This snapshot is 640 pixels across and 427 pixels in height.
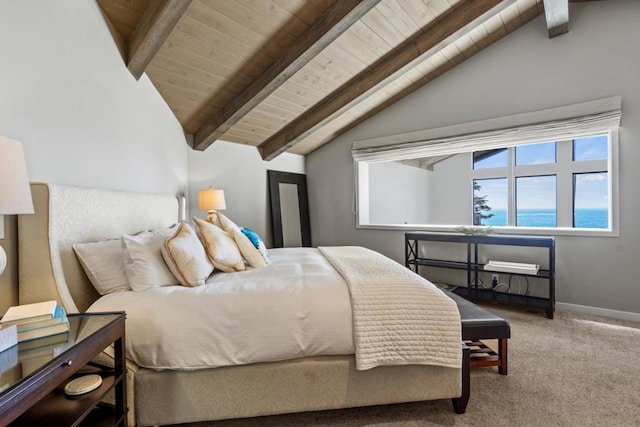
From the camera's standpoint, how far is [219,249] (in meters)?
1.92

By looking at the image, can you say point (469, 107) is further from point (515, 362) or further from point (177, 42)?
point (177, 42)

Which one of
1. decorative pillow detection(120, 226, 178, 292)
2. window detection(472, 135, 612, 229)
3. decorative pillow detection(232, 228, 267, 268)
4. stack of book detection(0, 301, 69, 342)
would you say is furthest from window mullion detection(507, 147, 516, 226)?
stack of book detection(0, 301, 69, 342)

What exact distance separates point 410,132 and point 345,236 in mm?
1789

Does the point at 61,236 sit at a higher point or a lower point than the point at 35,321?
higher

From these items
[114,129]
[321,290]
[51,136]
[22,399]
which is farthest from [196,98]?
[22,399]

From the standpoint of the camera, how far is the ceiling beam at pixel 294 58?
2.35 metres

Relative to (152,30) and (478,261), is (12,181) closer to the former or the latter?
(152,30)

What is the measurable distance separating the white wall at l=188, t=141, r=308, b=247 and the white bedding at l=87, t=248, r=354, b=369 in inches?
97.5

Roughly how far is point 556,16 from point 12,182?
4157 millimetres

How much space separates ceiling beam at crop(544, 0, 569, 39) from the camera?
2781 mm

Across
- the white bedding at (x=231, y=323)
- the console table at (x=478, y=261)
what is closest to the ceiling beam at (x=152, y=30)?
the white bedding at (x=231, y=323)

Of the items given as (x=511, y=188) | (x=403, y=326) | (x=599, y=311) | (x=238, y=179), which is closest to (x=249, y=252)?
(x=403, y=326)

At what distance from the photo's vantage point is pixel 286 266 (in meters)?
2.07

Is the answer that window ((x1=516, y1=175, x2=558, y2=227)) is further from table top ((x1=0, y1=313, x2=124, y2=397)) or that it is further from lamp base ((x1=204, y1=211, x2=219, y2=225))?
table top ((x1=0, y1=313, x2=124, y2=397))
